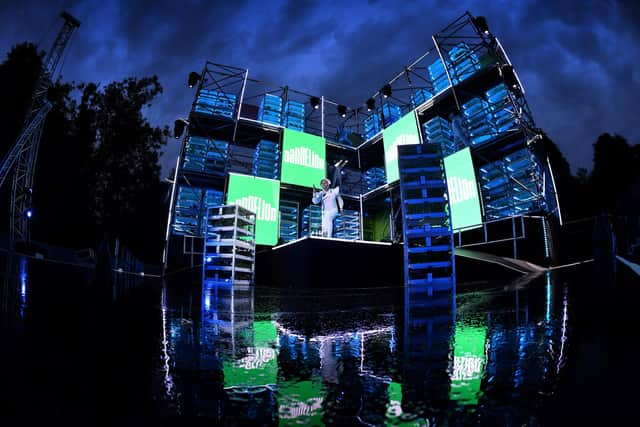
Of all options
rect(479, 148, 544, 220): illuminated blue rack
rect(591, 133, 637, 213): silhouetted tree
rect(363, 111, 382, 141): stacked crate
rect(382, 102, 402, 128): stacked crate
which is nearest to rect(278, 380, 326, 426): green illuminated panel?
rect(479, 148, 544, 220): illuminated blue rack

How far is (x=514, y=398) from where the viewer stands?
0.94m

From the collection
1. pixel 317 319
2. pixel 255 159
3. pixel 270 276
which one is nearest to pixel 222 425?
pixel 317 319

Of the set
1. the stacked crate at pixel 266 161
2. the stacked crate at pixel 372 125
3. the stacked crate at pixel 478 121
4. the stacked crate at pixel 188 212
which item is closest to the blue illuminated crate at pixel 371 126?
the stacked crate at pixel 372 125

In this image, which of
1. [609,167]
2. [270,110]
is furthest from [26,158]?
[609,167]

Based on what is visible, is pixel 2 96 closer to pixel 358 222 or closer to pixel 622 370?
pixel 358 222

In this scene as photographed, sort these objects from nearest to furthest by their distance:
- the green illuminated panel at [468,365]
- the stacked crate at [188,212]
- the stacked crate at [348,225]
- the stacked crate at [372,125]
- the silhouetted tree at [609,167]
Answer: the green illuminated panel at [468,365] < the stacked crate at [188,212] < the stacked crate at [348,225] < the stacked crate at [372,125] < the silhouetted tree at [609,167]

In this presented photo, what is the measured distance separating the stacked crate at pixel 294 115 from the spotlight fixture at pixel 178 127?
6035mm

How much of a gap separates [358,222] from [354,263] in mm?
12700

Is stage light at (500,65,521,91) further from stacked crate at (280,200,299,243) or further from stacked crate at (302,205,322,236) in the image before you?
stacked crate at (280,200,299,243)

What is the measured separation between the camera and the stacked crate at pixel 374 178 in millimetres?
23992

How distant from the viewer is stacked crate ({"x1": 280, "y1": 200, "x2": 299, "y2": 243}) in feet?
69.1

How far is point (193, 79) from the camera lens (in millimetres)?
20703

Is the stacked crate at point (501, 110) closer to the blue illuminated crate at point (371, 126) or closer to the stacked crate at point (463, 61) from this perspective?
the stacked crate at point (463, 61)

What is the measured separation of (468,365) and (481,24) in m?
19.3
